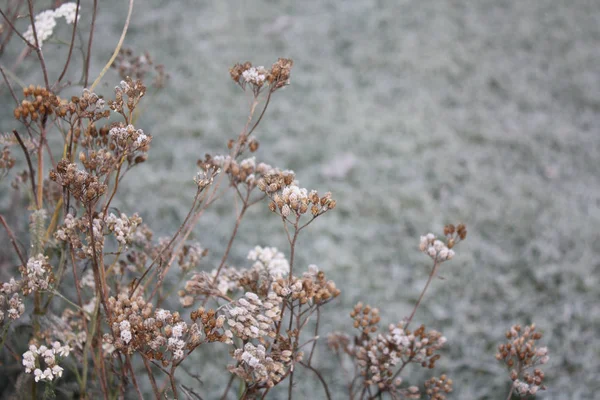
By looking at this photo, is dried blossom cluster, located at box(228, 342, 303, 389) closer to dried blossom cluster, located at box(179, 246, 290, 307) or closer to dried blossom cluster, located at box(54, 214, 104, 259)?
dried blossom cluster, located at box(179, 246, 290, 307)

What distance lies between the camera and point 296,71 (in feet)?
9.42

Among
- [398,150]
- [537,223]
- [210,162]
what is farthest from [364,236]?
[210,162]

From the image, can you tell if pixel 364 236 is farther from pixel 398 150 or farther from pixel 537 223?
pixel 537 223

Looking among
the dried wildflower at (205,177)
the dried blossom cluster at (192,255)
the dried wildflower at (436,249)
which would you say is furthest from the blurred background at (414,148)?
the dried wildflower at (205,177)

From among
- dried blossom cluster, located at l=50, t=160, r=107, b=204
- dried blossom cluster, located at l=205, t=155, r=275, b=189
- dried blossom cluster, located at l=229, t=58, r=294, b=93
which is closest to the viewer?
dried blossom cluster, located at l=50, t=160, r=107, b=204

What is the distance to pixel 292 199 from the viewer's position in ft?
2.57

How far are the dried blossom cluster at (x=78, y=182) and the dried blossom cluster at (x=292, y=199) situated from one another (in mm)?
243

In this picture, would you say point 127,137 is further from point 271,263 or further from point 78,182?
point 271,263

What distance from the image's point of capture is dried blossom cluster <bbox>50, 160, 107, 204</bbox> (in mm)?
720

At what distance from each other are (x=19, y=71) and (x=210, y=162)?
2260 mm

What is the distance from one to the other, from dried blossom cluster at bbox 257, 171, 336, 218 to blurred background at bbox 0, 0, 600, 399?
3.27 feet

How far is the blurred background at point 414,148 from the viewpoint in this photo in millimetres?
1868

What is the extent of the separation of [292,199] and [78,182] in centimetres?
29

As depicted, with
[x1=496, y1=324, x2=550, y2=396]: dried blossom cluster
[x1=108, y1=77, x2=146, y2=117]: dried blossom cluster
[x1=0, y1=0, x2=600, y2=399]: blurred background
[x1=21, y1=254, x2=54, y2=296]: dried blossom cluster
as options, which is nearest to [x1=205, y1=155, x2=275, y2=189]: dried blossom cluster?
[x1=108, y1=77, x2=146, y2=117]: dried blossom cluster
